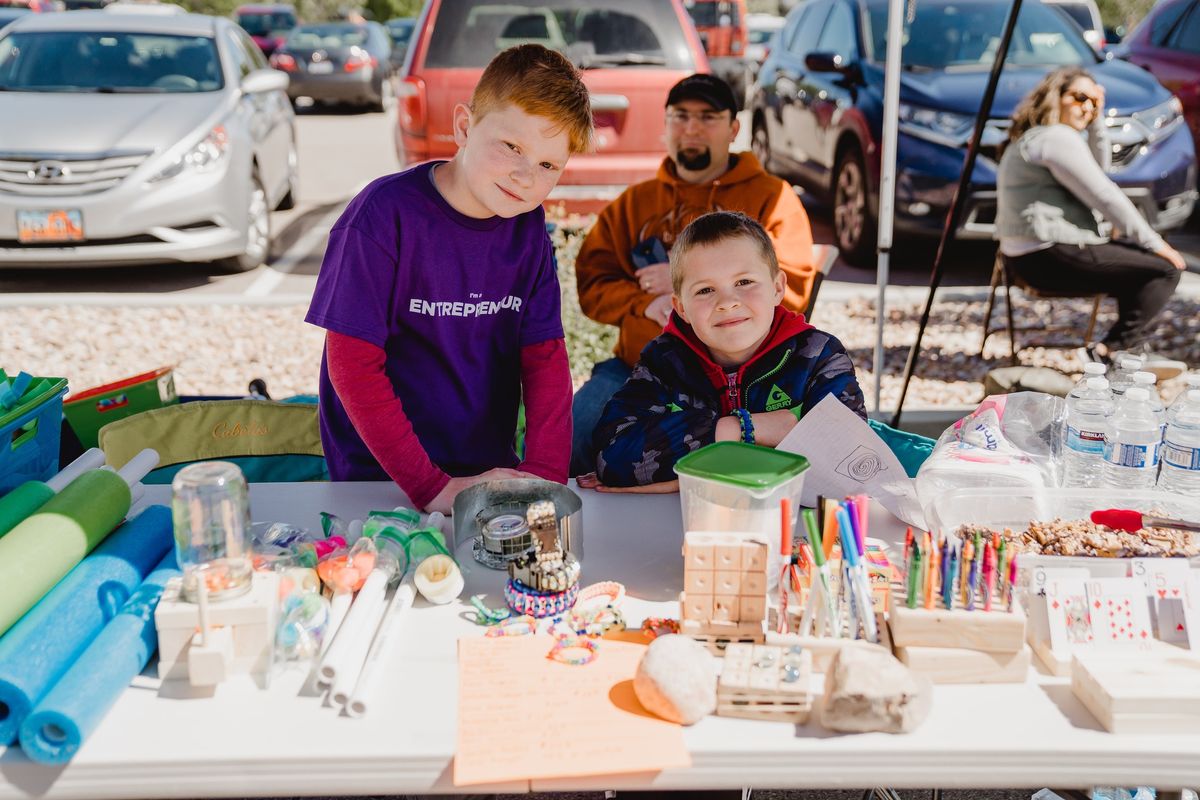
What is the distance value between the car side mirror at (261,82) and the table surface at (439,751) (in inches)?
254

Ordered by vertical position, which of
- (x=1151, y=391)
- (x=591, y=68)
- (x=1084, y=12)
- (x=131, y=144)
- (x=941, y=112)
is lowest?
(x=1151, y=391)

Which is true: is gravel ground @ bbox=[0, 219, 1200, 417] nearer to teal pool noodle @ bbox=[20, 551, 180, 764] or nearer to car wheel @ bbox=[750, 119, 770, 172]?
car wheel @ bbox=[750, 119, 770, 172]

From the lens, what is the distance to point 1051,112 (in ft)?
16.8

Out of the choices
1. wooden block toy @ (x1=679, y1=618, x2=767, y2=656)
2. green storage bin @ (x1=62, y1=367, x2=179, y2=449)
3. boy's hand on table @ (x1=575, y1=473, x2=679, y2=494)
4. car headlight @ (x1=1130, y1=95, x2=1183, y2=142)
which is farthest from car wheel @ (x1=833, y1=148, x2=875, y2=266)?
wooden block toy @ (x1=679, y1=618, x2=767, y2=656)

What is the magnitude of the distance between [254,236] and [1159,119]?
5.85m

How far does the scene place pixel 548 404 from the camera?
7.64ft

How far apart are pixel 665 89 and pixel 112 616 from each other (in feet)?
16.8

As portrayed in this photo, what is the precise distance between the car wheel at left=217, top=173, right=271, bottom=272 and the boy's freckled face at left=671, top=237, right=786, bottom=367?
18.4ft

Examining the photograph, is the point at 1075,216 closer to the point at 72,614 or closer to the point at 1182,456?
the point at 1182,456

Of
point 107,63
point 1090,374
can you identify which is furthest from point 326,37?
point 1090,374

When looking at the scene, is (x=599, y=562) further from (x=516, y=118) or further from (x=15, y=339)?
(x=15, y=339)

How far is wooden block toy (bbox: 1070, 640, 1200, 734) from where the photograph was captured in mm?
1381

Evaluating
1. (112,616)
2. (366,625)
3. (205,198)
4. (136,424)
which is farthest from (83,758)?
(205,198)

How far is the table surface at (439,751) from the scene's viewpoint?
1312 mm
